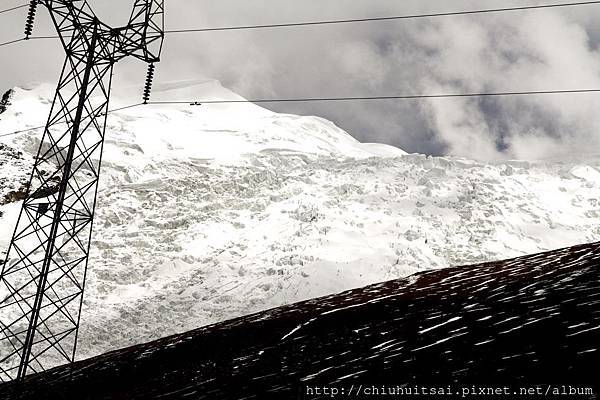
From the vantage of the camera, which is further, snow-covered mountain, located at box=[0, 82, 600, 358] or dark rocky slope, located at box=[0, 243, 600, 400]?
snow-covered mountain, located at box=[0, 82, 600, 358]

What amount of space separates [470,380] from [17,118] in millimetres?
67424

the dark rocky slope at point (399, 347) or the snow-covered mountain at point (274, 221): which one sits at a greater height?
the snow-covered mountain at point (274, 221)

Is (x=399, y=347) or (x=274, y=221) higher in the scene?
(x=274, y=221)

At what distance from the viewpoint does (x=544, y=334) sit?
7918 mm

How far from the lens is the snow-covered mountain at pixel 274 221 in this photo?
32062 millimetres

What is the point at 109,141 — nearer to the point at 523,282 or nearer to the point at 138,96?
the point at 138,96

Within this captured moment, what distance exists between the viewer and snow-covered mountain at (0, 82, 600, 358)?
105 ft

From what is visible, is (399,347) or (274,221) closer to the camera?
(399,347)

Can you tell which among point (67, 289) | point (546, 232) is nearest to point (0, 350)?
point (67, 289)

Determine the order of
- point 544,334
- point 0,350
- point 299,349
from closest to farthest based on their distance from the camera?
point 544,334 < point 299,349 < point 0,350

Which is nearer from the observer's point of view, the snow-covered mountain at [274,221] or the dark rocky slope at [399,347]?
the dark rocky slope at [399,347]

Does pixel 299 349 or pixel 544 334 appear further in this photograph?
pixel 299 349

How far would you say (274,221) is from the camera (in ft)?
134

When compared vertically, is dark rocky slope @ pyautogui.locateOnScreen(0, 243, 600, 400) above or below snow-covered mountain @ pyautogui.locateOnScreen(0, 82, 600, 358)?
below
